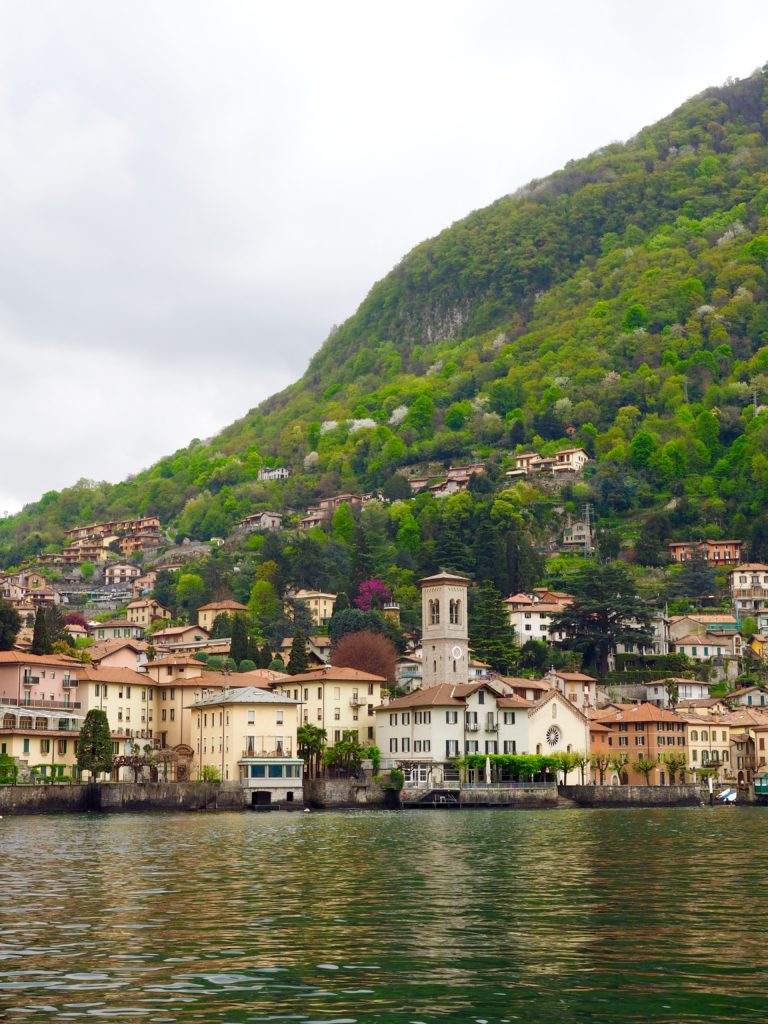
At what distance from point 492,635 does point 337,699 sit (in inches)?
1109

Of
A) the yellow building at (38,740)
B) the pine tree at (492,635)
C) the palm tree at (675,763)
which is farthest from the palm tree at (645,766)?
the yellow building at (38,740)

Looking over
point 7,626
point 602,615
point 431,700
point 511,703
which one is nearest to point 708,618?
point 602,615

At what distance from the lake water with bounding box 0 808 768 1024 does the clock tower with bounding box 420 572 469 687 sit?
5914 centimetres

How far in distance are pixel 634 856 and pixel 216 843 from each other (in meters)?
15.1

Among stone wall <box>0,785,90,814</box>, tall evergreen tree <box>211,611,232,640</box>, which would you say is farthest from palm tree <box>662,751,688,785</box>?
stone wall <box>0,785,90,814</box>

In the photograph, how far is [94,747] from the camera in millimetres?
87812

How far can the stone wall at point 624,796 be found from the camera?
100188 mm

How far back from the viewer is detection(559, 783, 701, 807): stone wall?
100 meters

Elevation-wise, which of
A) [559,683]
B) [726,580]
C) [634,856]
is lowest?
[634,856]

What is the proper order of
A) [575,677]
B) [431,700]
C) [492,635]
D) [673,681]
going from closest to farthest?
[431,700] < [575,677] < [673,681] < [492,635]

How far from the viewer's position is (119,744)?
10000 centimetres

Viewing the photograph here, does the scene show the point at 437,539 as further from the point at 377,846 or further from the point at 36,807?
the point at 377,846

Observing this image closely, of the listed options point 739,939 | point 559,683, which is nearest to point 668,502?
point 559,683

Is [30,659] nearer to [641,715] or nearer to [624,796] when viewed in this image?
[624,796]
